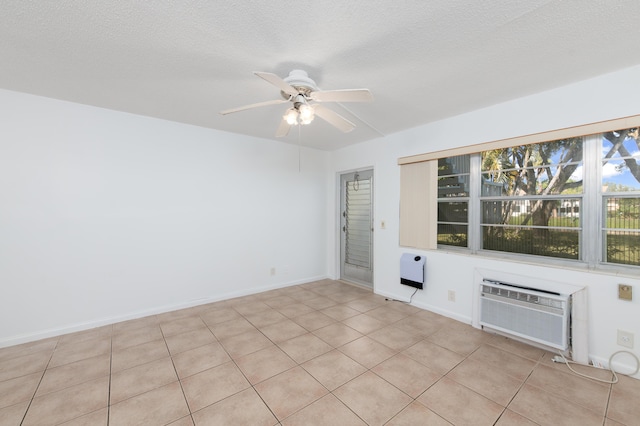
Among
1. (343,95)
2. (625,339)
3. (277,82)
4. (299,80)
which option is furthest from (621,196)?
(277,82)

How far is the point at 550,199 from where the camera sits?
2557 millimetres

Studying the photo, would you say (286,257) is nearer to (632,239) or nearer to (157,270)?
(157,270)

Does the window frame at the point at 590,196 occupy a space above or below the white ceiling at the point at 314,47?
below

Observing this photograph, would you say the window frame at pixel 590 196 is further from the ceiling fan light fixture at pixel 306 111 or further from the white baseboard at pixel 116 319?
the white baseboard at pixel 116 319

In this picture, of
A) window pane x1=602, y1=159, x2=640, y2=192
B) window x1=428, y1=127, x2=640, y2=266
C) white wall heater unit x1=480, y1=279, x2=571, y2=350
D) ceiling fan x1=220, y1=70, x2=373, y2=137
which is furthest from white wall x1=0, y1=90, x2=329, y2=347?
window pane x1=602, y1=159, x2=640, y2=192

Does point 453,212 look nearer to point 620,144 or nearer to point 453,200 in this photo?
point 453,200

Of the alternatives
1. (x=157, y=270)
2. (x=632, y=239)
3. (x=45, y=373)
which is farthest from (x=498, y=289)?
(x=45, y=373)

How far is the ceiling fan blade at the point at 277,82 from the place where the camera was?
1.60m

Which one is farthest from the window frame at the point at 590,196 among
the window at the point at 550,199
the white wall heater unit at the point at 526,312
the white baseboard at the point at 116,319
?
the white baseboard at the point at 116,319

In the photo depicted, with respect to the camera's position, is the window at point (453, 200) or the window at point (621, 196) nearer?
the window at point (621, 196)

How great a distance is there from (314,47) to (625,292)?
3.06 m

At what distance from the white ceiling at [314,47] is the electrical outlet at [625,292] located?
5.71ft

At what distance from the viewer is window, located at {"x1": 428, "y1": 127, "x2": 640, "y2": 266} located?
2.19 m

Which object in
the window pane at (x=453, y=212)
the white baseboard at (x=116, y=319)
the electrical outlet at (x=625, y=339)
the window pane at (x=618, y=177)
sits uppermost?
the window pane at (x=618, y=177)
